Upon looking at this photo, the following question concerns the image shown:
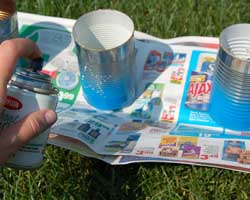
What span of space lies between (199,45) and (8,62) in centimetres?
73

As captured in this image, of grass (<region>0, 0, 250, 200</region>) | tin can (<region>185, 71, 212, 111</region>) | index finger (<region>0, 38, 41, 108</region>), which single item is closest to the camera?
index finger (<region>0, 38, 41, 108</region>)

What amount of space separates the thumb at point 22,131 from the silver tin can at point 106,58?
388 millimetres

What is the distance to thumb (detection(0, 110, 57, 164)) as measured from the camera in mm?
980

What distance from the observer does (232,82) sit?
1.33 m

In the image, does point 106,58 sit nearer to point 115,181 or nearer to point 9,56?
point 115,181

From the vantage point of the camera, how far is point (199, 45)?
1.58 meters

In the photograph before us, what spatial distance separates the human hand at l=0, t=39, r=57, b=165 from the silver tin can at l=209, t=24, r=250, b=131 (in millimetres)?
479

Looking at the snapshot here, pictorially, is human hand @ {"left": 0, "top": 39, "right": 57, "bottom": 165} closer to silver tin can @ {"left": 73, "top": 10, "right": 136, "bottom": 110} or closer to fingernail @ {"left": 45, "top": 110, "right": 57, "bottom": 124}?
fingernail @ {"left": 45, "top": 110, "right": 57, "bottom": 124}

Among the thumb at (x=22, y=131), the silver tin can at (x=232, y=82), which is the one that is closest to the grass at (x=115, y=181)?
the silver tin can at (x=232, y=82)

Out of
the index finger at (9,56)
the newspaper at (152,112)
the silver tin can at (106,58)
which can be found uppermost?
the index finger at (9,56)

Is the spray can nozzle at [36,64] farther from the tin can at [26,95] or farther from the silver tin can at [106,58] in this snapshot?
the silver tin can at [106,58]

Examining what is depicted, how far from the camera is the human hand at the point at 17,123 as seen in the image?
0.97 metres

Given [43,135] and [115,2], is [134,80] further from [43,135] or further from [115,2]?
[43,135]

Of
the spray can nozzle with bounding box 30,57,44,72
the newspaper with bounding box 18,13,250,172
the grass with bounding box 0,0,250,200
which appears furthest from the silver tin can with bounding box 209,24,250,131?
the spray can nozzle with bounding box 30,57,44,72
